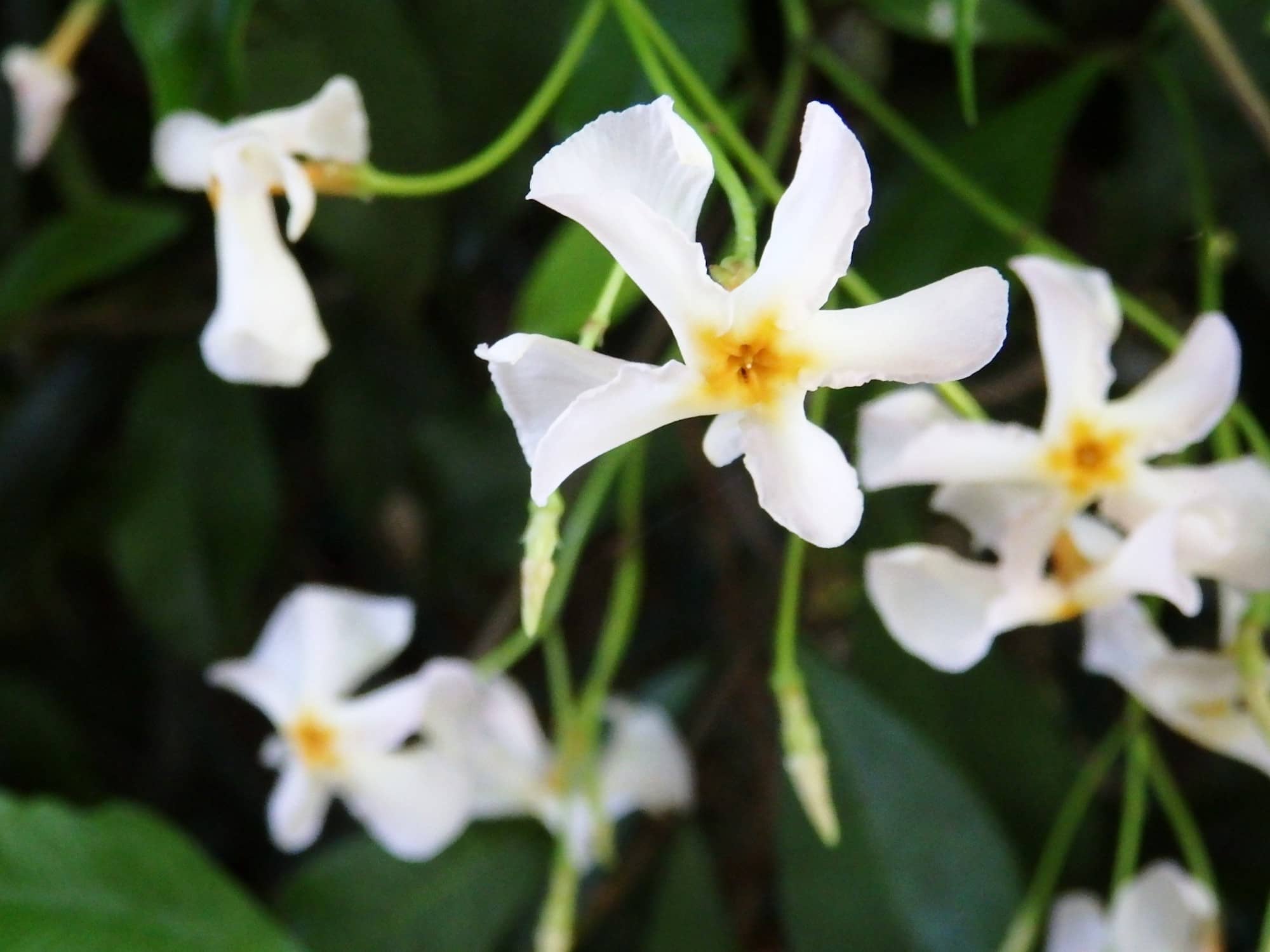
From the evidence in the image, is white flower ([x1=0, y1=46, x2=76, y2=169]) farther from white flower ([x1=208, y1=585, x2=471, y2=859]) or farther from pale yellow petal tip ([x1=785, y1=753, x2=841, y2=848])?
pale yellow petal tip ([x1=785, y1=753, x2=841, y2=848])

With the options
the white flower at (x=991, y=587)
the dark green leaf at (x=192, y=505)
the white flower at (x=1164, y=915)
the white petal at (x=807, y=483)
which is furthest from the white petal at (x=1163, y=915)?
the dark green leaf at (x=192, y=505)

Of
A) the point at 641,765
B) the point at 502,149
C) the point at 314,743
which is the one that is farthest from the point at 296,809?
Answer: the point at 502,149

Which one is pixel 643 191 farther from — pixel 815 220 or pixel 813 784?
pixel 813 784

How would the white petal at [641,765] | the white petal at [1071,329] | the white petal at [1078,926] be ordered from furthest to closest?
the white petal at [641,765] < the white petal at [1078,926] < the white petal at [1071,329]

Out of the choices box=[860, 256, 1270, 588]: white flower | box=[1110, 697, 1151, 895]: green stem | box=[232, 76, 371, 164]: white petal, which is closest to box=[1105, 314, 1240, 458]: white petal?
box=[860, 256, 1270, 588]: white flower

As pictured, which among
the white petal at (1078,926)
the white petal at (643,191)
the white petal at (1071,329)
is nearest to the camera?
the white petal at (643,191)

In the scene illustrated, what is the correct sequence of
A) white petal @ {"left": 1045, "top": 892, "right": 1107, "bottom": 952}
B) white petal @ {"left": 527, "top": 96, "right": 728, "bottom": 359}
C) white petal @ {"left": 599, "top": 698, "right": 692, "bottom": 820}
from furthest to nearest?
white petal @ {"left": 599, "top": 698, "right": 692, "bottom": 820} < white petal @ {"left": 1045, "top": 892, "right": 1107, "bottom": 952} < white petal @ {"left": 527, "top": 96, "right": 728, "bottom": 359}

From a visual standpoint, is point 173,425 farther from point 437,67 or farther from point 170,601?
point 437,67

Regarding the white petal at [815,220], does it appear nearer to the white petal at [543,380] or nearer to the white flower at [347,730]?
the white petal at [543,380]
